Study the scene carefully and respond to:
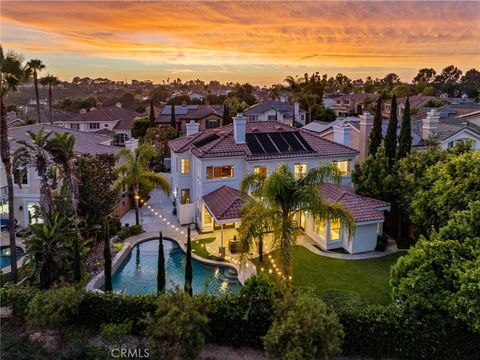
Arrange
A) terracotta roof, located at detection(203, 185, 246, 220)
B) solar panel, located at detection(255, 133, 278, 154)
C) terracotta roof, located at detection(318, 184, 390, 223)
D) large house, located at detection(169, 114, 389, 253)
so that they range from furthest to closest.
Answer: solar panel, located at detection(255, 133, 278, 154) → large house, located at detection(169, 114, 389, 253) → terracotta roof, located at detection(203, 185, 246, 220) → terracotta roof, located at detection(318, 184, 390, 223)

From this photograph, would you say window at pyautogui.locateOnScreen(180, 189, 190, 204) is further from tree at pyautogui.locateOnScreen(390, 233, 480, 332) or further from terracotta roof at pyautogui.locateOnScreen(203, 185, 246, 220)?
tree at pyautogui.locateOnScreen(390, 233, 480, 332)

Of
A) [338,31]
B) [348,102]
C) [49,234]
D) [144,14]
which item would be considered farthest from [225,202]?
[348,102]

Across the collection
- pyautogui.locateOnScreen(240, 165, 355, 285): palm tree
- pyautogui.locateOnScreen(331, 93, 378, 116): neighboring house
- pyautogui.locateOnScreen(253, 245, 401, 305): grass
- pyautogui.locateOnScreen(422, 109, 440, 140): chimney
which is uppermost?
pyautogui.locateOnScreen(331, 93, 378, 116): neighboring house

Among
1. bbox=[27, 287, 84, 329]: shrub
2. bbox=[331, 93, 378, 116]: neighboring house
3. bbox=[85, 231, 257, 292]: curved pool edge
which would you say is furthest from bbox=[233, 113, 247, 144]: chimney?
bbox=[331, 93, 378, 116]: neighboring house

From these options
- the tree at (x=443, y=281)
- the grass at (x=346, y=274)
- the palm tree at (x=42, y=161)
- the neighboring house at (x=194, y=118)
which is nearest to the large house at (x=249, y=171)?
the grass at (x=346, y=274)

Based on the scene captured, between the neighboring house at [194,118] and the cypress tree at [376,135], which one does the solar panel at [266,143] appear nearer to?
the cypress tree at [376,135]

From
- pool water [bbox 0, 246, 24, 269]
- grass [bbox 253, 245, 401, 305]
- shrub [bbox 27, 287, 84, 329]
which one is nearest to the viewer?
shrub [bbox 27, 287, 84, 329]

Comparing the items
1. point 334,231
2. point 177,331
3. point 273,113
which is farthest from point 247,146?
point 273,113
